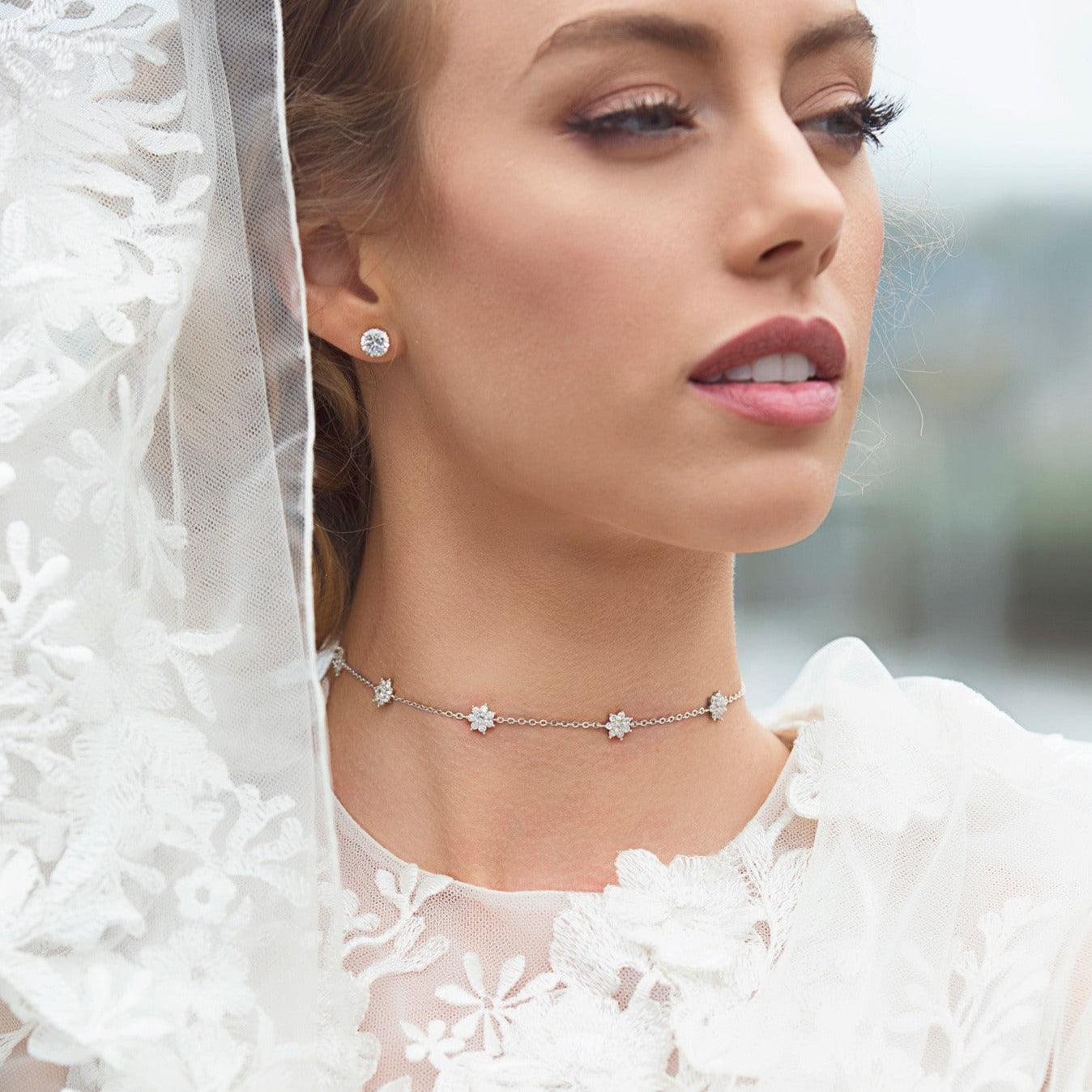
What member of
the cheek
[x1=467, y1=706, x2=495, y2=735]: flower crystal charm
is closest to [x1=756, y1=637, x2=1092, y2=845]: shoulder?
[x1=467, y1=706, x2=495, y2=735]: flower crystal charm

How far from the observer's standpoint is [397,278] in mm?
1220

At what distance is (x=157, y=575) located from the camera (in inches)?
43.3

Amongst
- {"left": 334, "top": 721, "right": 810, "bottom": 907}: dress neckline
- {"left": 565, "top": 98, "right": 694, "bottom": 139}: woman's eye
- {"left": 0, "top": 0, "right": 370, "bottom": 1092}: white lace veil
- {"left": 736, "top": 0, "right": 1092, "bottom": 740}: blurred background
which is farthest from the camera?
{"left": 736, "top": 0, "right": 1092, "bottom": 740}: blurred background

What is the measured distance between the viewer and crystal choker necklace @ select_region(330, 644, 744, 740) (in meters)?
1.25

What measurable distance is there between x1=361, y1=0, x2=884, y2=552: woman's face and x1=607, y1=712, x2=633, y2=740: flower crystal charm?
0.62ft

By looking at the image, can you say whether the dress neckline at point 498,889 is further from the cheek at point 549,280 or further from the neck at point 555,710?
the cheek at point 549,280

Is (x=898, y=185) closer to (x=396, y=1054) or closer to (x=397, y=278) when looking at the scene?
(x=397, y=278)

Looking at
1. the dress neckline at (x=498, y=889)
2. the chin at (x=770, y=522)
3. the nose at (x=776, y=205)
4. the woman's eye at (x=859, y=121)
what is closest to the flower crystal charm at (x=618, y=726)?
the dress neckline at (x=498, y=889)

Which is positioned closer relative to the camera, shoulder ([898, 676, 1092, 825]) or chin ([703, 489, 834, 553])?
chin ([703, 489, 834, 553])

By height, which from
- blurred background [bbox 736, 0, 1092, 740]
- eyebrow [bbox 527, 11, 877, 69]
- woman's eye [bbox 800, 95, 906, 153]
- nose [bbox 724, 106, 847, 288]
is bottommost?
blurred background [bbox 736, 0, 1092, 740]

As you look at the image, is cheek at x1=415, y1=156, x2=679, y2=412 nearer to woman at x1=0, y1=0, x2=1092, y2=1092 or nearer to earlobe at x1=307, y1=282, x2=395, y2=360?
woman at x1=0, y1=0, x2=1092, y2=1092

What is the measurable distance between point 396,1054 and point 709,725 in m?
0.40

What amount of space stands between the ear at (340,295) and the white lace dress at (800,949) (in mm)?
453

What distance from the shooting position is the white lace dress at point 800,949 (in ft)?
3.52
